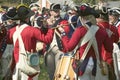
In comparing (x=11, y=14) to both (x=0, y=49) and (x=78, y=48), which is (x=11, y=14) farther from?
(x=78, y=48)

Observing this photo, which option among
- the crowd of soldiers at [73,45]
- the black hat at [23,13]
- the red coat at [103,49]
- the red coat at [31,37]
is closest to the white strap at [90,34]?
the crowd of soldiers at [73,45]

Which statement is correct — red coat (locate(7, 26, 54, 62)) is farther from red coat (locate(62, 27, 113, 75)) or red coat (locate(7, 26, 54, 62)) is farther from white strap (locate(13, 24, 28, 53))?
red coat (locate(62, 27, 113, 75))

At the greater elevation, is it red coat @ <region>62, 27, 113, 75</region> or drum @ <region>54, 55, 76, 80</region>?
red coat @ <region>62, 27, 113, 75</region>

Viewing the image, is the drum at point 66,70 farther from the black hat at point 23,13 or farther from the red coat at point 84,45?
the black hat at point 23,13

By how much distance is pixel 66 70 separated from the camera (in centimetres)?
945

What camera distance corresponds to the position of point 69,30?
11102 millimetres

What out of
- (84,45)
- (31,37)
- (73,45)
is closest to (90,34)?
(84,45)

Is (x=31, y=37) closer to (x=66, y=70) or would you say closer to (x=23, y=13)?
(x=23, y=13)

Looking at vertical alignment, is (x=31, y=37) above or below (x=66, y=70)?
above

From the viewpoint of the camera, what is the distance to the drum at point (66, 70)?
9344mm

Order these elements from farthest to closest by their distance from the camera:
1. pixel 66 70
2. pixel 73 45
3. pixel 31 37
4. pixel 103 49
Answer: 1. pixel 66 70
2. pixel 103 49
3. pixel 31 37
4. pixel 73 45

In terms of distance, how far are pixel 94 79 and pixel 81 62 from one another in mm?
380

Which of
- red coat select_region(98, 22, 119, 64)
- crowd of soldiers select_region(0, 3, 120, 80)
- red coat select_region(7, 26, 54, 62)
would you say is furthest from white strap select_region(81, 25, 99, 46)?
red coat select_region(7, 26, 54, 62)

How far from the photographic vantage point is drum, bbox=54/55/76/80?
9.34m
